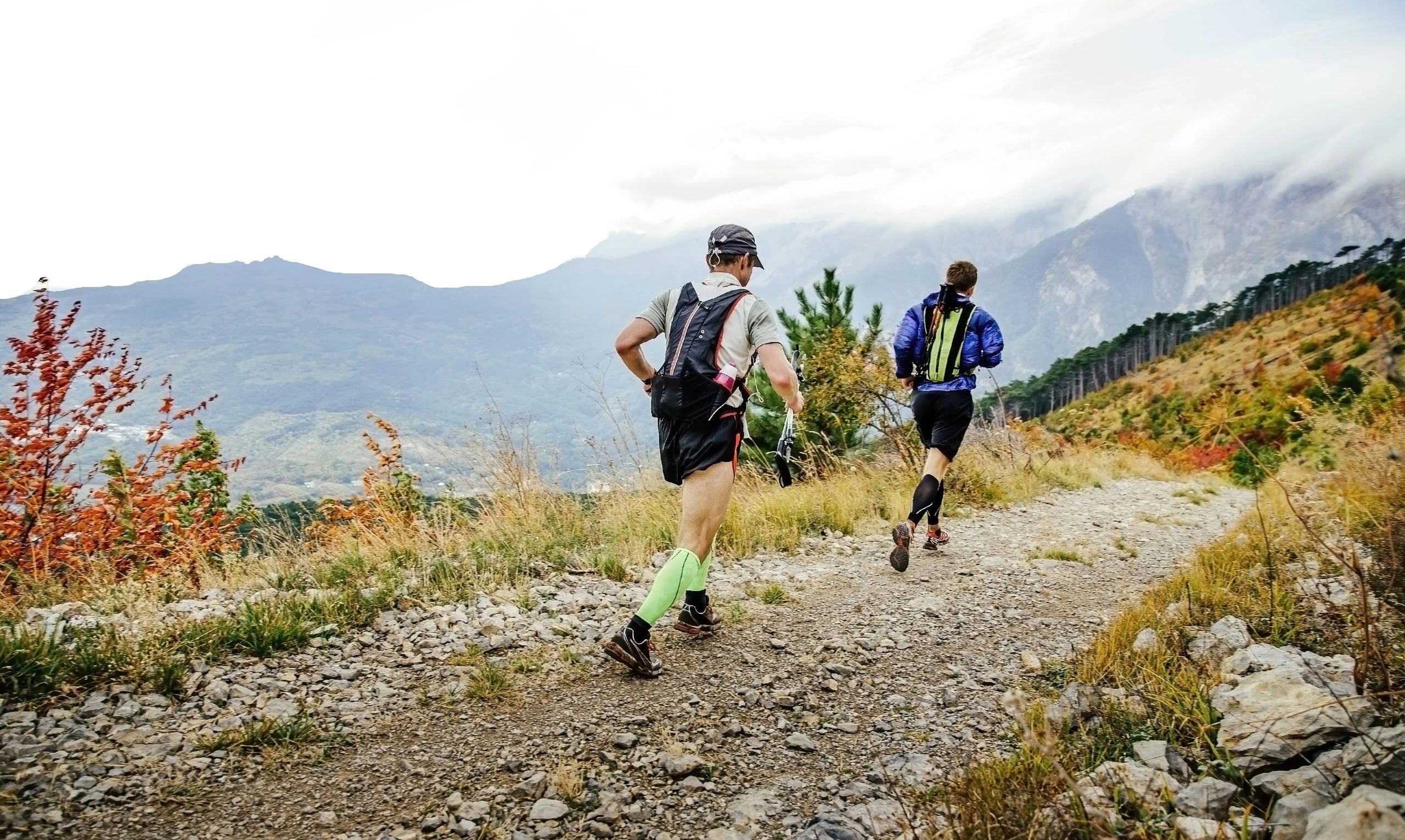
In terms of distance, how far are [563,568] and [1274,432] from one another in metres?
23.2

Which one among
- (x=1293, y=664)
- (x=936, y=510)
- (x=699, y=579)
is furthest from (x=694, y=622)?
(x=936, y=510)

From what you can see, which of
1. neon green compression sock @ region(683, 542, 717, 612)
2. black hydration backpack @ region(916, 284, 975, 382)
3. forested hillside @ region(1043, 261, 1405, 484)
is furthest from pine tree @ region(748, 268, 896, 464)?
neon green compression sock @ region(683, 542, 717, 612)

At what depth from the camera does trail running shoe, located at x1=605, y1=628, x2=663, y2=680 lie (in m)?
3.70

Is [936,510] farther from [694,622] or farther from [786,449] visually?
[694,622]

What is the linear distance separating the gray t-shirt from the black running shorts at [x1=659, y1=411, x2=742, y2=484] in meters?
0.16

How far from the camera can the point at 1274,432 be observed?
66.3ft

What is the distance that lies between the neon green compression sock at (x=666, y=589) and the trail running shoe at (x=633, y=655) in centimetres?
13

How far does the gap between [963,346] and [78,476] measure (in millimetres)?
10550

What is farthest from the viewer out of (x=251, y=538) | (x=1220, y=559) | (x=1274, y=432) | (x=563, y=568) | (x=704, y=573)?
(x=1274, y=432)

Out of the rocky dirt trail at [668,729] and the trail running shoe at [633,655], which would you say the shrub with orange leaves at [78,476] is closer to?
the rocky dirt trail at [668,729]

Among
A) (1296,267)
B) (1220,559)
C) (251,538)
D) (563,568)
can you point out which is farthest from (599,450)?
(1296,267)

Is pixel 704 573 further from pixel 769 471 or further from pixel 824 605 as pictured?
pixel 769 471

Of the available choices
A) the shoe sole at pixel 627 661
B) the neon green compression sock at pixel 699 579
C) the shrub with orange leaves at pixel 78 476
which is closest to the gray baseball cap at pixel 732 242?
the neon green compression sock at pixel 699 579

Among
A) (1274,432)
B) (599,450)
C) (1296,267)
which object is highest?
(1296,267)
